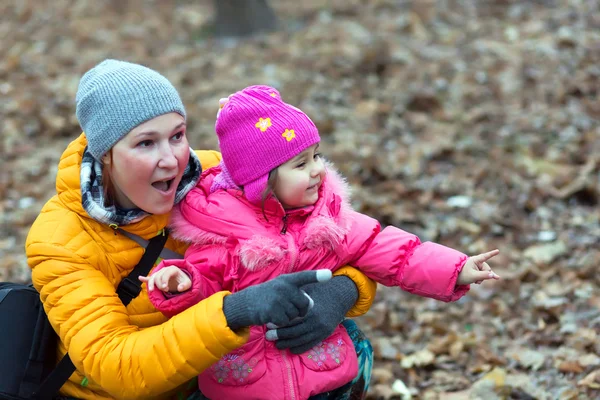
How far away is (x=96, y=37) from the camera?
10.6 metres

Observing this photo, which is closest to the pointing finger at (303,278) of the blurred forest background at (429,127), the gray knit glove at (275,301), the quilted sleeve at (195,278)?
the gray knit glove at (275,301)

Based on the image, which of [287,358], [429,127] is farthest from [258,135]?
[429,127]

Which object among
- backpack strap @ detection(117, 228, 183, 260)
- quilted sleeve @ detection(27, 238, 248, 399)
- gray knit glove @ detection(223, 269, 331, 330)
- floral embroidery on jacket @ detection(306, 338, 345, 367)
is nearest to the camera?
gray knit glove @ detection(223, 269, 331, 330)

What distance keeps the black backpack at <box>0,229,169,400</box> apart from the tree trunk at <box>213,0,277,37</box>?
25.3ft

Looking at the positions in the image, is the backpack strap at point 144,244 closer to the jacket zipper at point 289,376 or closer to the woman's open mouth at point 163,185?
the woman's open mouth at point 163,185

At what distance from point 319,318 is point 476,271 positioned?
0.64 metres

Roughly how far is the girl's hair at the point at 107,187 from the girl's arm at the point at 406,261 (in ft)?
3.23

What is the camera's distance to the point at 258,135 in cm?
280

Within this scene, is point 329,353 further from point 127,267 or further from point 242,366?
point 127,267

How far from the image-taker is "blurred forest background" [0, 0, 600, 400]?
177 inches

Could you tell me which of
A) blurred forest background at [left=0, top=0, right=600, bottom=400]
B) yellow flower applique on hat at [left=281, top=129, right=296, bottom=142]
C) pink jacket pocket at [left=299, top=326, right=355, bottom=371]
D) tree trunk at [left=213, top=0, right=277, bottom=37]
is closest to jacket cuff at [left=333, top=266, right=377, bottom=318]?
pink jacket pocket at [left=299, top=326, right=355, bottom=371]

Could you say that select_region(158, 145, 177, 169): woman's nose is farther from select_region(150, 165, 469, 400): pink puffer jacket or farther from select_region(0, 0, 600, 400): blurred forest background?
select_region(0, 0, 600, 400): blurred forest background

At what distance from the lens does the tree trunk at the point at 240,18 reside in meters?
10.3

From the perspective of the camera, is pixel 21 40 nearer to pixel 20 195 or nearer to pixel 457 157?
pixel 20 195
